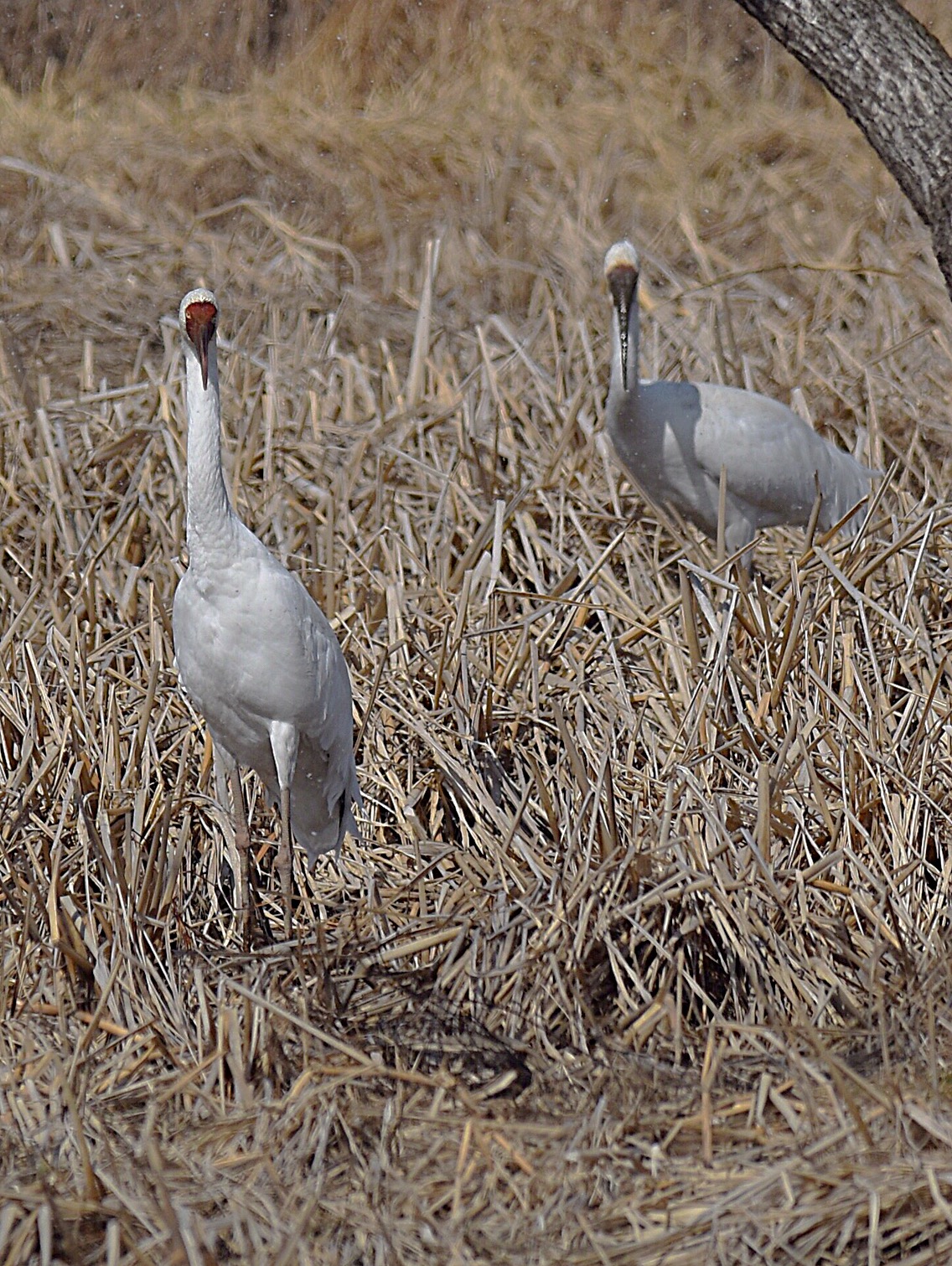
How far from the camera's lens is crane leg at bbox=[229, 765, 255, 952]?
3.75m

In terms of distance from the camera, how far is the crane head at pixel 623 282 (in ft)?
15.8

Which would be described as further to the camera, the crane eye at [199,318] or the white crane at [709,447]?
the white crane at [709,447]

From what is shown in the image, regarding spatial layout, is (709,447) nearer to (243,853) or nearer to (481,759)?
(481,759)

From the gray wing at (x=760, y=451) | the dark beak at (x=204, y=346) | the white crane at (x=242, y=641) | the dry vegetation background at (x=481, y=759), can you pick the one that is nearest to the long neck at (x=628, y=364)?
the gray wing at (x=760, y=451)

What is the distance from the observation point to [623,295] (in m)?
4.89

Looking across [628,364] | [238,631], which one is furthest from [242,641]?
[628,364]

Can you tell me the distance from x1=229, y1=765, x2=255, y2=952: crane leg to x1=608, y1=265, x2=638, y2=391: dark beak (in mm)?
1866

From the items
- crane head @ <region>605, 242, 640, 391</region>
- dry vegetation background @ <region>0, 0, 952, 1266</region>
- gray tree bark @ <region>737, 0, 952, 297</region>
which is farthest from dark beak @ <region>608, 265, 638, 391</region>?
gray tree bark @ <region>737, 0, 952, 297</region>

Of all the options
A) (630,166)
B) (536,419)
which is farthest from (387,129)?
(536,419)

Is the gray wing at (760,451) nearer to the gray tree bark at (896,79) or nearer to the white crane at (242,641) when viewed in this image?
the gray tree bark at (896,79)

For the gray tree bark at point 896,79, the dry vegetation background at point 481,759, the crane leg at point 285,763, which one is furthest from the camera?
the gray tree bark at point 896,79

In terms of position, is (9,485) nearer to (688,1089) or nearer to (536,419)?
(536,419)

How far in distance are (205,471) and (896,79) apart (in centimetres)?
202

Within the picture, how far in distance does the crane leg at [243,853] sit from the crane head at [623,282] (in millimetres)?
1869
